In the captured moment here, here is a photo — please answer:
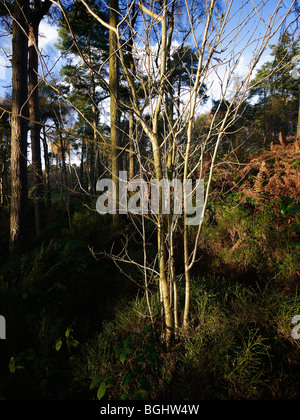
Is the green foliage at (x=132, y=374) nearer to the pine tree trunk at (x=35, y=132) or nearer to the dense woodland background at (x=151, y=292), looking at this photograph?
the dense woodland background at (x=151, y=292)

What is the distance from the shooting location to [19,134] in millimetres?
4383

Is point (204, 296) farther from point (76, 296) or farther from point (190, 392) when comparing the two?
point (76, 296)

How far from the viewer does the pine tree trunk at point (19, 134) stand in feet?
14.3

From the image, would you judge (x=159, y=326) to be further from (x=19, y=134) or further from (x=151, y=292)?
(x=19, y=134)

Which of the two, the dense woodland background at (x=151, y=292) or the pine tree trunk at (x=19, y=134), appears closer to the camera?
the dense woodland background at (x=151, y=292)

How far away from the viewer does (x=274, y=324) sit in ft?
7.23

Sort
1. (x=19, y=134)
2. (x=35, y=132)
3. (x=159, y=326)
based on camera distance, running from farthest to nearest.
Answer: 1. (x=35, y=132)
2. (x=19, y=134)
3. (x=159, y=326)

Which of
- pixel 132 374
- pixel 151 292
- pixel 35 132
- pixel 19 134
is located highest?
pixel 35 132

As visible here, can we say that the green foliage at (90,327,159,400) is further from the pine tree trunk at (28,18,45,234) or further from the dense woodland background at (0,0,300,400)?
the pine tree trunk at (28,18,45,234)

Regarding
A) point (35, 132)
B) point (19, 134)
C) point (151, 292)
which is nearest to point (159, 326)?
point (151, 292)

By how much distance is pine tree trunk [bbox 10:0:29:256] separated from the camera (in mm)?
4363

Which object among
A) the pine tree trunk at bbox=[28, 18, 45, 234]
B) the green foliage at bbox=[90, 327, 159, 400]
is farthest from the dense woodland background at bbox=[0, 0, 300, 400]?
the pine tree trunk at bbox=[28, 18, 45, 234]

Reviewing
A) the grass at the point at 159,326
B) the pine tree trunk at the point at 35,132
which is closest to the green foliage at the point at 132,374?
the grass at the point at 159,326
